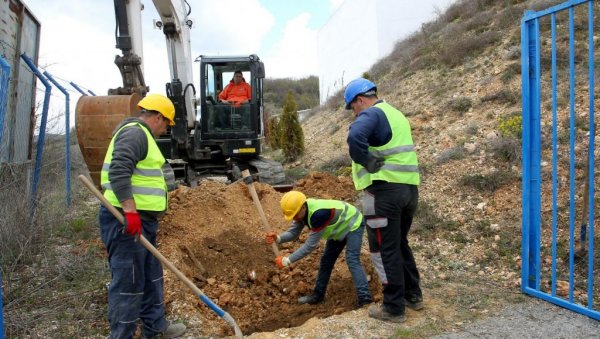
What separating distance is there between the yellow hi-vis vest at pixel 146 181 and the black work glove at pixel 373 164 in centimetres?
158

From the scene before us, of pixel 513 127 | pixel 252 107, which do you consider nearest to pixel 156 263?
pixel 252 107

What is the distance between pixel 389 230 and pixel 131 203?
1956 mm

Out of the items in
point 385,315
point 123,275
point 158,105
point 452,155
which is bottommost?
point 385,315

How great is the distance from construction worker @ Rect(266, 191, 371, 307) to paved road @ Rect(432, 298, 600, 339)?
108 cm

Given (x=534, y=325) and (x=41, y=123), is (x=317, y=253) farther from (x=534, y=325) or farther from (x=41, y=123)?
(x=41, y=123)

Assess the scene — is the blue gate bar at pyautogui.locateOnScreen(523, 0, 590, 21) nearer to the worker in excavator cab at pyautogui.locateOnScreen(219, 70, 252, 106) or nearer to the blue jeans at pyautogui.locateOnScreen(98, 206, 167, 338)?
the blue jeans at pyautogui.locateOnScreen(98, 206, 167, 338)

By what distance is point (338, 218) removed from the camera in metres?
4.71

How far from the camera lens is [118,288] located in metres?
3.77

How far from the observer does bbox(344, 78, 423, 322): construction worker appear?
160 inches

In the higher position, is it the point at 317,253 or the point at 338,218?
the point at 338,218

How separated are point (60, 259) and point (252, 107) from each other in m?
5.01

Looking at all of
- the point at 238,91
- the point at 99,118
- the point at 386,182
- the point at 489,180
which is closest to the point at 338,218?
the point at 386,182

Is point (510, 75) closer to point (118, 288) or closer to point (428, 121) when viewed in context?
point (428, 121)

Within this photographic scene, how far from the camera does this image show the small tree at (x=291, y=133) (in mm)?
13930
